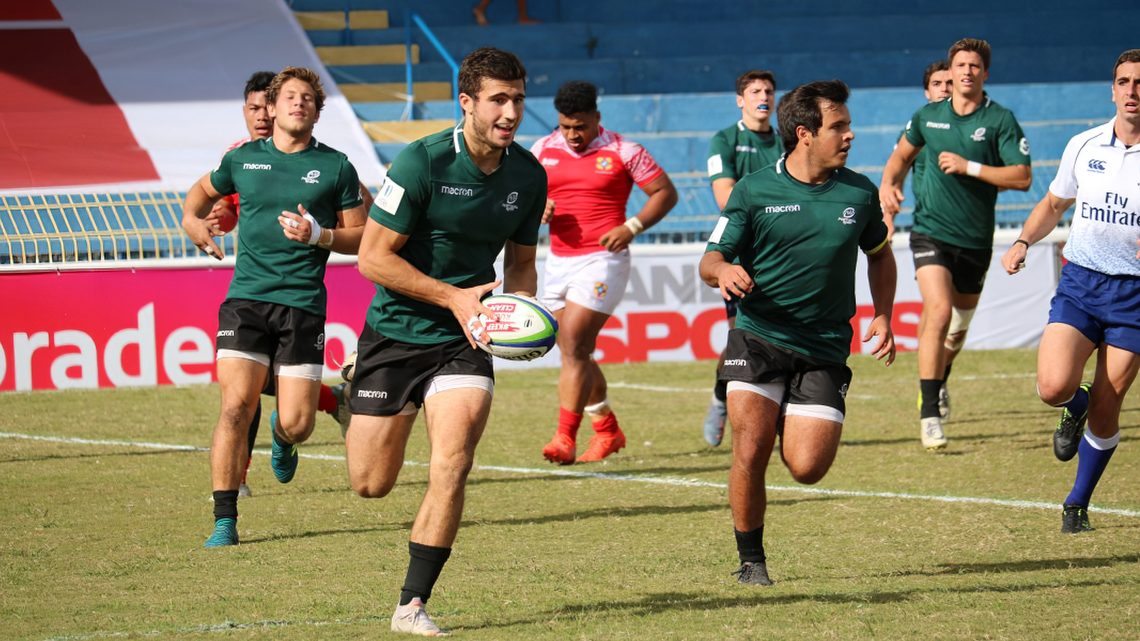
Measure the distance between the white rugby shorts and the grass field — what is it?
114cm

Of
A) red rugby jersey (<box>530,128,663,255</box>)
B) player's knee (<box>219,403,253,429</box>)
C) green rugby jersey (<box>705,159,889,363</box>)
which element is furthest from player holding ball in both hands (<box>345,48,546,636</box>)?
red rugby jersey (<box>530,128,663,255</box>)

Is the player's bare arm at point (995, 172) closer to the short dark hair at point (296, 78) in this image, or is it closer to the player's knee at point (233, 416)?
the short dark hair at point (296, 78)

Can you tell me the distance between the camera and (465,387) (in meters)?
6.05

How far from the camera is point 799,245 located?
264 inches

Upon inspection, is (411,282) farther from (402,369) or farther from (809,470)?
(809,470)

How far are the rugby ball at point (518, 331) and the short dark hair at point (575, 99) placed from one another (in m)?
4.73

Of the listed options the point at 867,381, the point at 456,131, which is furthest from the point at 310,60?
the point at 456,131

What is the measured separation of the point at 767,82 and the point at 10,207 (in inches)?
314

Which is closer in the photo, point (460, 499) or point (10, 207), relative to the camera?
point (460, 499)

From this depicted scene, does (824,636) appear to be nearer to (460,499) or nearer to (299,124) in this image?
(460,499)

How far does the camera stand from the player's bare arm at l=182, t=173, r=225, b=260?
8438 mm

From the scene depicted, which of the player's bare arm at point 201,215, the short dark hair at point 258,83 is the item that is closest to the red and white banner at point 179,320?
the short dark hair at point 258,83

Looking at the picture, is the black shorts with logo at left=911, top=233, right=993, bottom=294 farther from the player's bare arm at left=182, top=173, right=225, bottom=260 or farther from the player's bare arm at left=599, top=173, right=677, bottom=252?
the player's bare arm at left=182, top=173, right=225, bottom=260

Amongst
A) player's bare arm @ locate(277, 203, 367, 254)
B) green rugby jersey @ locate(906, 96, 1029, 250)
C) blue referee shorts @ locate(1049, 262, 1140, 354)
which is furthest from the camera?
green rugby jersey @ locate(906, 96, 1029, 250)
